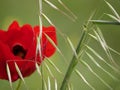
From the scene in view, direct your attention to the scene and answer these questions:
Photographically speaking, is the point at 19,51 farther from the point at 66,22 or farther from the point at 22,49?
the point at 66,22

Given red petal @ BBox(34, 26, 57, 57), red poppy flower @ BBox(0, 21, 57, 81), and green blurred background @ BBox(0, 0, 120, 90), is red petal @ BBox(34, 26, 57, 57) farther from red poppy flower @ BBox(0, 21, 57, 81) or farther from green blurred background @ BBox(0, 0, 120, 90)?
green blurred background @ BBox(0, 0, 120, 90)

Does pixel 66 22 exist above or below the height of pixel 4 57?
below

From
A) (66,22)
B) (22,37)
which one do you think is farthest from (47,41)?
(66,22)

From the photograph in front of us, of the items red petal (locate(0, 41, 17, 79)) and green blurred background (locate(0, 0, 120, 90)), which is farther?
green blurred background (locate(0, 0, 120, 90))

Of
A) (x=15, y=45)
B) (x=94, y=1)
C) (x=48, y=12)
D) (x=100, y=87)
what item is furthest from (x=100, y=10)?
(x=15, y=45)

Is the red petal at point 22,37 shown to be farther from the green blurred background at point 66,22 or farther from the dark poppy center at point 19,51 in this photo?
the green blurred background at point 66,22

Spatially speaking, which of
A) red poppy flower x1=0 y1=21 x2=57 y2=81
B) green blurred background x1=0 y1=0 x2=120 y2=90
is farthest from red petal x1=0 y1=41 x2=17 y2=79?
green blurred background x1=0 y1=0 x2=120 y2=90

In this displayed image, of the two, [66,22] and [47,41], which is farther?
[66,22]

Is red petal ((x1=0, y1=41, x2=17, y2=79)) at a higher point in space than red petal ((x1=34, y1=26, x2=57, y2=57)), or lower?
higher

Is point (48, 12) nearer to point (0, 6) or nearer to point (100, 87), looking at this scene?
point (0, 6)

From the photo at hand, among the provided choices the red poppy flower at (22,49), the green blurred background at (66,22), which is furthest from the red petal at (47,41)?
the green blurred background at (66,22)
